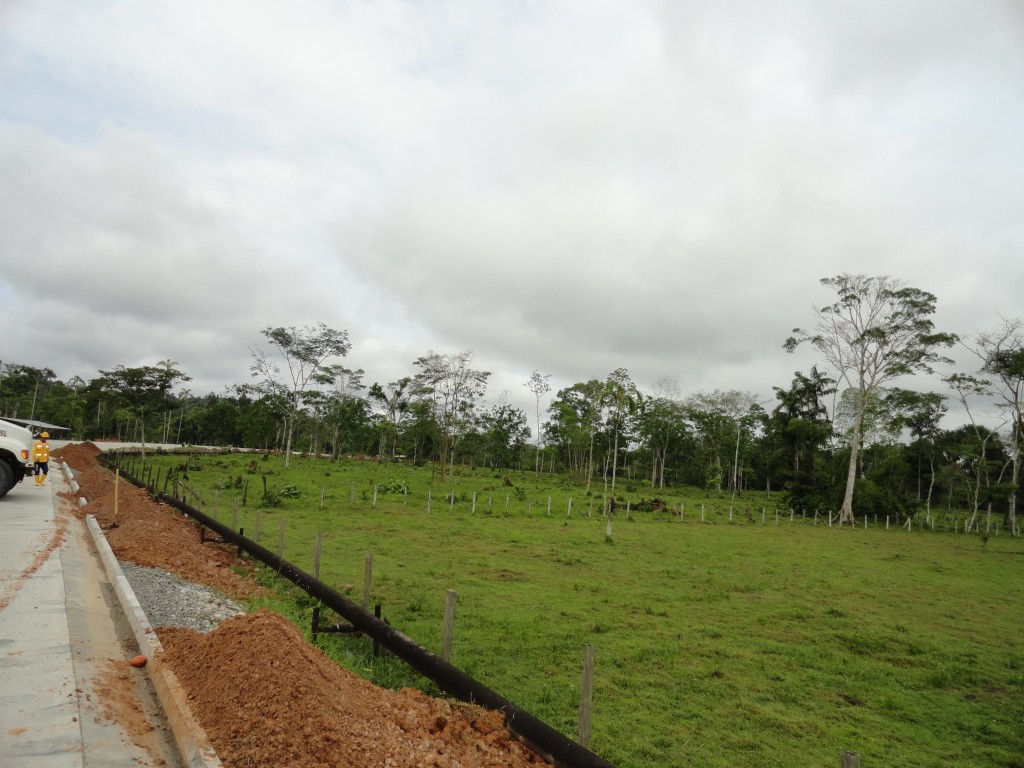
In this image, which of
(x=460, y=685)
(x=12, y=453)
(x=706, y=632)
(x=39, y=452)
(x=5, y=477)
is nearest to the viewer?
(x=460, y=685)

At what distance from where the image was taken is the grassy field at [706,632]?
6.47m

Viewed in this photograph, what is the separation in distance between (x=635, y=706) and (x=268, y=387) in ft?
178

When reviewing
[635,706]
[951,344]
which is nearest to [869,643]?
[635,706]

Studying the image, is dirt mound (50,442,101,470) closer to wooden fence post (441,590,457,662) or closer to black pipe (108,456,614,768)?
black pipe (108,456,614,768)

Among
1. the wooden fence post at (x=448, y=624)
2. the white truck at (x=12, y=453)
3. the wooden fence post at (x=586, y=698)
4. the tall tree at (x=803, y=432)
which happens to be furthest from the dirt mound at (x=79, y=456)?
the tall tree at (x=803, y=432)

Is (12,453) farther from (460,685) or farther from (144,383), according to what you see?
(144,383)

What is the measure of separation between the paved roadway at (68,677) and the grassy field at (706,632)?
238cm

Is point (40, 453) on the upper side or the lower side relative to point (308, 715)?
upper

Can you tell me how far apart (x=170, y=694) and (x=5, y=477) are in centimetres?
1508

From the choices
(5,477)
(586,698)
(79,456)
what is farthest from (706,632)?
(79,456)

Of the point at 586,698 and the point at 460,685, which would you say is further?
the point at 460,685

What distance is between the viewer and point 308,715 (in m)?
4.28

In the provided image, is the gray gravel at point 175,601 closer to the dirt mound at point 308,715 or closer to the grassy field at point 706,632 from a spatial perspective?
the grassy field at point 706,632

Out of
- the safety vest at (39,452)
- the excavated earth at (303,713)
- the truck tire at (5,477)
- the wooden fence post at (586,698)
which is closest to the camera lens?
the excavated earth at (303,713)
